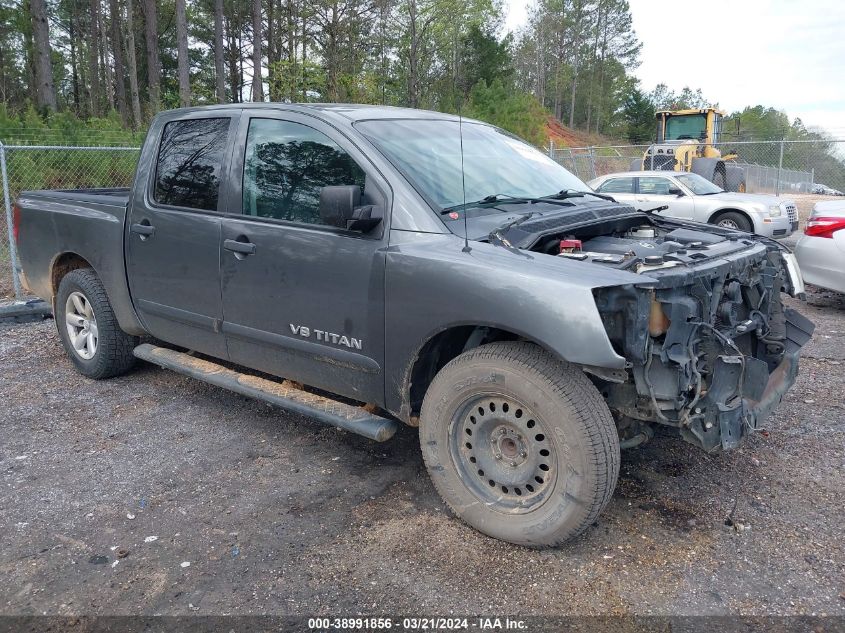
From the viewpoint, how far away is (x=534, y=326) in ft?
9.01

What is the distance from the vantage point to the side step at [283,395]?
3.42 m

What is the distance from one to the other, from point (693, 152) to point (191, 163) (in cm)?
1850

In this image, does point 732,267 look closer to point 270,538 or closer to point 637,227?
point 637,227

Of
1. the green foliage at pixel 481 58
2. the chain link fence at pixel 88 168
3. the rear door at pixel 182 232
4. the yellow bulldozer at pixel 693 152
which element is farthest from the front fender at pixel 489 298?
the green foliage at pixel 481 58

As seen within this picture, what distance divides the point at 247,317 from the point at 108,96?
36.5 meters

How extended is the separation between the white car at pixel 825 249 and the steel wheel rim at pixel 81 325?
6.91m

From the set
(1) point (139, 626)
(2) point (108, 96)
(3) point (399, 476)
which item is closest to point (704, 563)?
(3) point (399, 476)

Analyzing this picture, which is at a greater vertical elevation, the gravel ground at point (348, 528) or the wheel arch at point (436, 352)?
the wheel arch at point (436, 352)

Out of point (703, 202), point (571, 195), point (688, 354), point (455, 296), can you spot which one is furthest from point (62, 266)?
point (703, 202)

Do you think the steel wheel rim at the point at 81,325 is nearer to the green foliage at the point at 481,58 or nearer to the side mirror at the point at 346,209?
the side mirror at the point at 346,209

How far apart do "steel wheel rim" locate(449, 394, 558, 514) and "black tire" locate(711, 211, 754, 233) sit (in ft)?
35.8

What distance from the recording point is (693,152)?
64.9 feet

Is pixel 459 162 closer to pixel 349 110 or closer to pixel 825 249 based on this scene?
pixel 349 110

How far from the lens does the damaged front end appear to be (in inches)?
106
